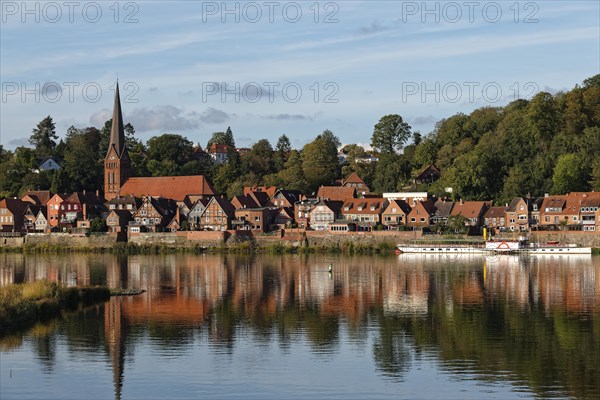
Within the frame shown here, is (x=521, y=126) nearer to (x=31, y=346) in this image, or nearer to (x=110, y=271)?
(x=110, y=271)

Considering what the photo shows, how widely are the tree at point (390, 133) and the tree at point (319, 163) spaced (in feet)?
17.1

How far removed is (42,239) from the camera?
8231 cm

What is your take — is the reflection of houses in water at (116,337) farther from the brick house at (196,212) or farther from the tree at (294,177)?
the tree at (294,177)

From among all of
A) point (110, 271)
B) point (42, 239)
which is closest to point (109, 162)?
point (42, 239)

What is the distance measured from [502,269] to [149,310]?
24772 mm

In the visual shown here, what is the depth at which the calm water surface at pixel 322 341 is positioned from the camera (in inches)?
957

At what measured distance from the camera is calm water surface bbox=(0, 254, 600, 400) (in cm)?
2430

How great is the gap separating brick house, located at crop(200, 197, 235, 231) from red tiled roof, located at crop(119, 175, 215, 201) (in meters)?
8.71

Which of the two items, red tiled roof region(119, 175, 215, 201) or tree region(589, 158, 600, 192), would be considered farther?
red tiled roof region(119, 175, 215, 201)

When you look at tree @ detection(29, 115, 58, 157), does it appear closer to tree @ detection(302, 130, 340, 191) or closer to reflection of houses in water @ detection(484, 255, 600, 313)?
tree @ detection(302, 130, 340, 191)

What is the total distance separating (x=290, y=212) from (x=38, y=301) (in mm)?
50889

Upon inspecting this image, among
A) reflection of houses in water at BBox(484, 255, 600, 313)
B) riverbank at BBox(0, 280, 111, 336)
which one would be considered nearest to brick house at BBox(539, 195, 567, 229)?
reflection of houses in water at BBox(484, 255, 600, 313)

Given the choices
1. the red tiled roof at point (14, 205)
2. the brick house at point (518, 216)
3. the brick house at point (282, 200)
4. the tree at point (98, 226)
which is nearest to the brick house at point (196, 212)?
the brick house at point (282, 200)

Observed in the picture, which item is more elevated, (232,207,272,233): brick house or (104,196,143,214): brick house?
(104,196,143,214): brick house
